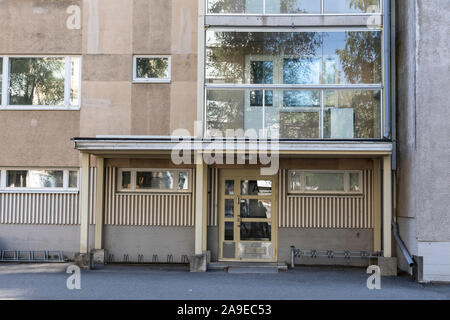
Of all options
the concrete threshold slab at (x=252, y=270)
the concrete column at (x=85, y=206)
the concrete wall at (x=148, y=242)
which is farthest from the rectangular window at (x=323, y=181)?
the concrete column at (x=85, y=206)

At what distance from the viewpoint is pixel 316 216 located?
13.1 metres

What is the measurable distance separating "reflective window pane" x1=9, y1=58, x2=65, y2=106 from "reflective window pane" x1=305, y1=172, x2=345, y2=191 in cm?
667

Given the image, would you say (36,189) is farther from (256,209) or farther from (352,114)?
(352,114)

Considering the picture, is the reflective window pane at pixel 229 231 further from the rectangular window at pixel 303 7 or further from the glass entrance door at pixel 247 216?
the rectangular window at pixel 303 7

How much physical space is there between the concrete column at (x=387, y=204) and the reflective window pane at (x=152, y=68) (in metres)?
5.81

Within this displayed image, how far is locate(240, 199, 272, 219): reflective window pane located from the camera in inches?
526

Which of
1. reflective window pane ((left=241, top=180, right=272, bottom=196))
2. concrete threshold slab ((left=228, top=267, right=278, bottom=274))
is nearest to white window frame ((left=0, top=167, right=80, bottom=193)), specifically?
reflective window pane ((left=241, top=180, right=272, bottom=196))

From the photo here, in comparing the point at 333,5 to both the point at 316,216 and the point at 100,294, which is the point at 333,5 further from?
the point at 100,294

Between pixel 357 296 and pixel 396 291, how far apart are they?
3.15 ft

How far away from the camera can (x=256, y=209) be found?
13383 mm

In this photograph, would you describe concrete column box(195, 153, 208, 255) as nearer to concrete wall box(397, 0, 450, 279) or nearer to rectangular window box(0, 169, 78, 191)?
rectangular window box(0, 169, 78, 191)

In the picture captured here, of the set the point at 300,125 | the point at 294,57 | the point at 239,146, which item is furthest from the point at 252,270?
the point at 294,57

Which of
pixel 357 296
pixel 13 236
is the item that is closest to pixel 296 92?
pixel 357 296

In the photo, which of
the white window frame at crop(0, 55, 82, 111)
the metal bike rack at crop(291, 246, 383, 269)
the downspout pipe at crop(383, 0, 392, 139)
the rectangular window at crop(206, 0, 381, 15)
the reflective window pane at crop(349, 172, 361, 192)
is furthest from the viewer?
the white window frame at crop(0, 55, 82, 111)
